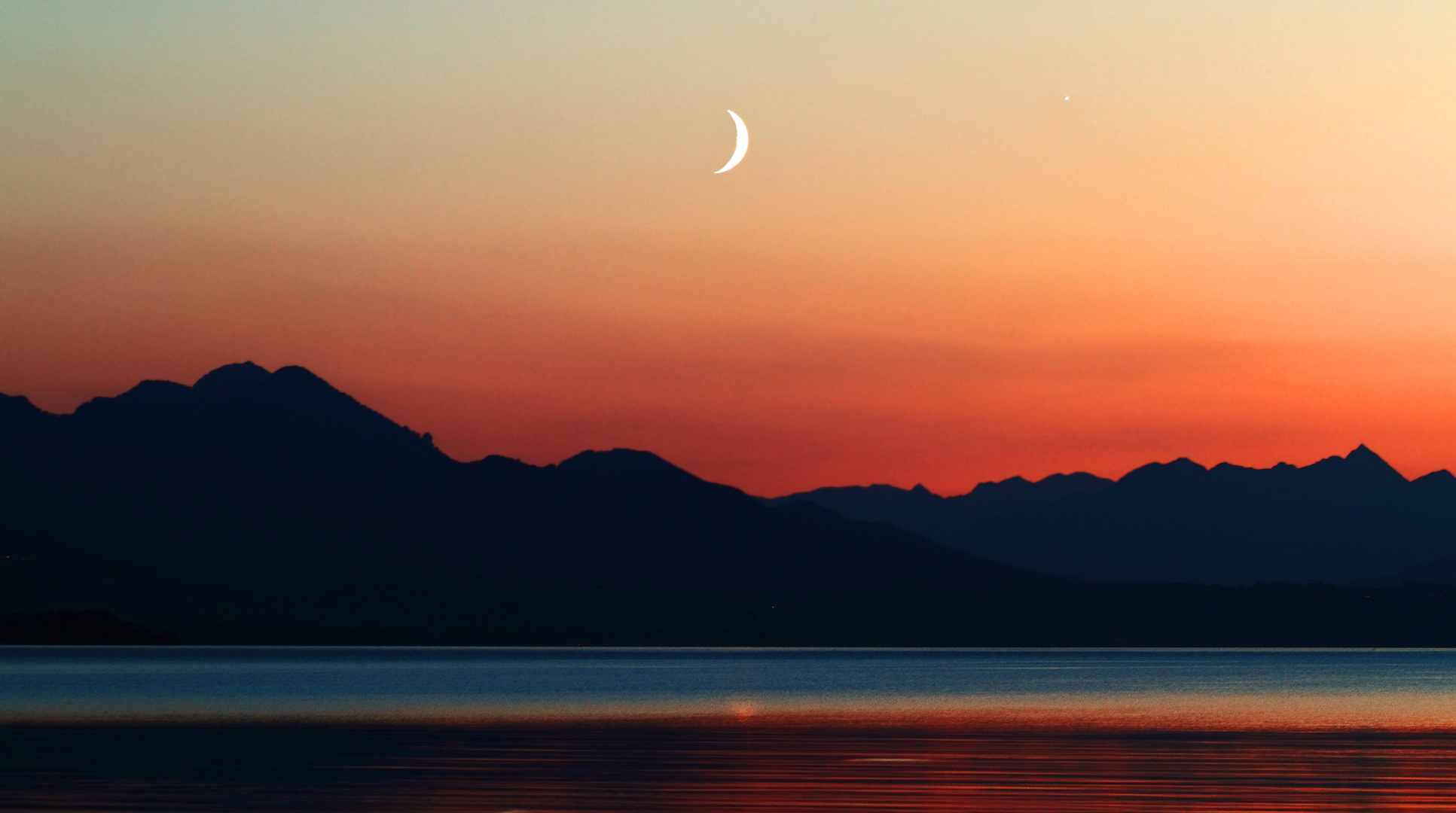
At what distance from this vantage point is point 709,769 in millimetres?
49625

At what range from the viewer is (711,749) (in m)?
58.1

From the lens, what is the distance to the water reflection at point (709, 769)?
135 ft

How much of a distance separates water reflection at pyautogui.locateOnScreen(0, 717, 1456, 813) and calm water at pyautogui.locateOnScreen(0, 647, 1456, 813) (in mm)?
148

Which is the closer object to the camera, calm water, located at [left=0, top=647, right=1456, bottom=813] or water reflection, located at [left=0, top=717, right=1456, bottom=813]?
water reflection, located at [left=0, top=717, right=1456, bottom=813]

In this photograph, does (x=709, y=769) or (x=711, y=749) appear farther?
(x=711, y=749)

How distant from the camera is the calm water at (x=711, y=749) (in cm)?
4200

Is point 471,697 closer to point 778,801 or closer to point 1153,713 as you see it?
point 1153,713

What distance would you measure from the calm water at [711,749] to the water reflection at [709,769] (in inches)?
5.8

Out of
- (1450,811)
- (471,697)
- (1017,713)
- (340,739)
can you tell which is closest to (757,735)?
(340,739)

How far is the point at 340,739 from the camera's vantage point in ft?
206

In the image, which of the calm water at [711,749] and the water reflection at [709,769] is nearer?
the water reflection at [709,769]

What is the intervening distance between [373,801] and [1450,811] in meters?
23.8

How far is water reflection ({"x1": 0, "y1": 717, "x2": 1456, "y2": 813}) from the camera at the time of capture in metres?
41.0

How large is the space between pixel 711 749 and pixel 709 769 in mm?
8564
